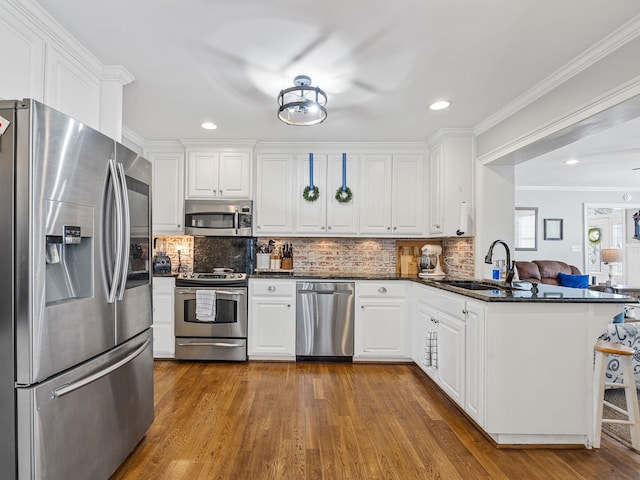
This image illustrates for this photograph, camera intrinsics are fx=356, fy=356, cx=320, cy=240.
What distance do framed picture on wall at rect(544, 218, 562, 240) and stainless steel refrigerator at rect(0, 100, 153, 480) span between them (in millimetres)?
7498

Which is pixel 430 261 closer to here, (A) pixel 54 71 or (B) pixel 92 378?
(B) pixel 92 378

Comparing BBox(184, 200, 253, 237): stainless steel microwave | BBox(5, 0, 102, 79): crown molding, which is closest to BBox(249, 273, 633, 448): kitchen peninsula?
BBox(184, 200, 253, 237): stainless steel microwave

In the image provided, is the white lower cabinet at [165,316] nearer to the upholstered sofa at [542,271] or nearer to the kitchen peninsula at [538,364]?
the kitchen peninsula at [538,364]

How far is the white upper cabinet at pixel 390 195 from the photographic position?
4.05 m

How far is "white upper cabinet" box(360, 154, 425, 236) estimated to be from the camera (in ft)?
13.3

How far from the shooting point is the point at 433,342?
2.99 metres

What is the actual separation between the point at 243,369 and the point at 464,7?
3.32m

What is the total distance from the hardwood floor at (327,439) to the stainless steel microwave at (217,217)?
155 centimetres

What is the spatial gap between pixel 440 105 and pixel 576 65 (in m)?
0.96

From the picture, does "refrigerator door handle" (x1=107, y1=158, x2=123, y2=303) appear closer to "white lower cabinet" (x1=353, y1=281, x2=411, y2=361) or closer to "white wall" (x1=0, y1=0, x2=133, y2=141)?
"white wall" (x1=0, y1=0, x2=133, y2=141)

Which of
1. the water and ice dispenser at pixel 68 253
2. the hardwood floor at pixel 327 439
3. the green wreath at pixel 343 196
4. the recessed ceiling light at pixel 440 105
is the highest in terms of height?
the recessed ceiling light at pixel 440 105

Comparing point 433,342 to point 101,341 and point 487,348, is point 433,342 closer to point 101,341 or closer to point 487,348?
point 487,348

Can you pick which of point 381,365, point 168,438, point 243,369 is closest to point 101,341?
point 168,438

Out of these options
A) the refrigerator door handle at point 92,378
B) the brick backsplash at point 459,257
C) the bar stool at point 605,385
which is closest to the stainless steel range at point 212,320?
the refrigerator door handle at point 92,378
